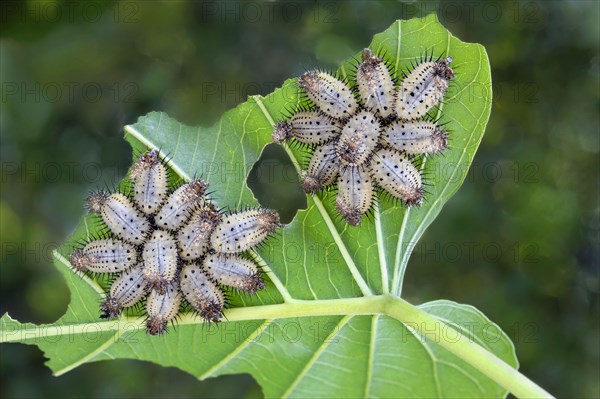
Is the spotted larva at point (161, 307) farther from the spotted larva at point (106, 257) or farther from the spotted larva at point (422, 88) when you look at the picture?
the spotted larva at point (422, 88)

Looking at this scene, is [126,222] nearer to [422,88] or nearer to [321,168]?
[321,168]

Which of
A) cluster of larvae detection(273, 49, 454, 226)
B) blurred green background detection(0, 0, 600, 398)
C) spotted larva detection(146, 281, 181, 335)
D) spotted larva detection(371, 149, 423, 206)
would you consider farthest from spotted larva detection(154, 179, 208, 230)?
blurred green background detection(0, 0, 600, 398)

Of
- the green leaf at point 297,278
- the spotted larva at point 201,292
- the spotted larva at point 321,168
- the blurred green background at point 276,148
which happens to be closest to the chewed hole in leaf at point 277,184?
the blurred green background at point 276,148

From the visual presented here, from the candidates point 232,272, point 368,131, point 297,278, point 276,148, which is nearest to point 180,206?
point 232,272

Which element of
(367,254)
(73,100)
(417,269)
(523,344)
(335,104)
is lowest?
(523,344)

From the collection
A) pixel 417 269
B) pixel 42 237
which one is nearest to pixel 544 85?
pixel 417 269

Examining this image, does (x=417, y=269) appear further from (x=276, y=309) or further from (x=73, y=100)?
(x=73, y=100)

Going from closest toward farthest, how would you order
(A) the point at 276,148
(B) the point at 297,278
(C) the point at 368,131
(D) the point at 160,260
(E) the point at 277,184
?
(D) the point at 160,260 < (C) the point at 368,131 < (B) the point at 297,278 < (A) the point at 276,148 < (E) the point at 277,184
